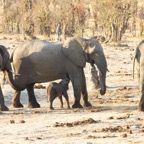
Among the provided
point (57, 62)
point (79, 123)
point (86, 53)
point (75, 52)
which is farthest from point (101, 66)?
point (79, 123)

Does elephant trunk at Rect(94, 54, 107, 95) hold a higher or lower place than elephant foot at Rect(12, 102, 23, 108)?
higher

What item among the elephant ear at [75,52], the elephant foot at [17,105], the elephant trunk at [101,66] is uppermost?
the elephant ear at [75,52]

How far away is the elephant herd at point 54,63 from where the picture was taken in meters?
17.3

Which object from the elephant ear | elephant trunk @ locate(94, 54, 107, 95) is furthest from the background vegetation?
elephant trunk @ locate(94, 54, 107, 95)

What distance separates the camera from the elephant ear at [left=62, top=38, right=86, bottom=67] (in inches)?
684

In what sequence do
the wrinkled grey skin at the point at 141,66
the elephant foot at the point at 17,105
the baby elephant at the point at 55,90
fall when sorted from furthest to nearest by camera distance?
the elephant foot at the point at 17,105, the baby elephant at the point at 55,90, the wrinkled grey skin at the point at 141,66

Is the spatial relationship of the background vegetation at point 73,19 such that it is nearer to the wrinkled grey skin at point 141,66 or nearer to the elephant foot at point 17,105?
the elephant foot at point 17,105

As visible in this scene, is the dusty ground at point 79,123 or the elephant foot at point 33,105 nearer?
the dusty ground at point 79,123

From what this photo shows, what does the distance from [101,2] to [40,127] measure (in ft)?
142

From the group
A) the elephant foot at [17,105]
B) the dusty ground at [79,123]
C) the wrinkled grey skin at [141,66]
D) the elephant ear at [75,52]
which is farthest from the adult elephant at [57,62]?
the wrinkled grey skin at [141,66]

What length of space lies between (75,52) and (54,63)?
705mm

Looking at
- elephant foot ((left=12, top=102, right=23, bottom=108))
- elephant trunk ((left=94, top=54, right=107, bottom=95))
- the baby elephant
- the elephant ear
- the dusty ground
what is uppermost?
the elephant ear

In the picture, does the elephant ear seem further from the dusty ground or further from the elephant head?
the dusty ground

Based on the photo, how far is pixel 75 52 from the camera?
17.4 metres
